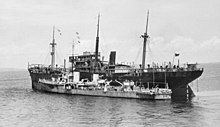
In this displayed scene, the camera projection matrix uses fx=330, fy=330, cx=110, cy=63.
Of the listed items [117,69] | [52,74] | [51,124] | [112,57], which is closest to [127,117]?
[51,124]

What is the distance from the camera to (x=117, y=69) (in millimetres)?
71562

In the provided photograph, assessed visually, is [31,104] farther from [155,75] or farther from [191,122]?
[191,122]

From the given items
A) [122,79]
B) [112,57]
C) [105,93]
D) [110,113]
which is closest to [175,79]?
[122,79]

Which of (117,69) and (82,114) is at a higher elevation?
(117,69)

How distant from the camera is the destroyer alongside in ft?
205

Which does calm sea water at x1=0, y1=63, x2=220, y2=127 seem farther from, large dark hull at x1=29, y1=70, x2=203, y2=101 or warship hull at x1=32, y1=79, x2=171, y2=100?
large dark hull at x1=29, y1=70, x2=203, y2=101

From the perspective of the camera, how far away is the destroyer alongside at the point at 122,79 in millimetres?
62481

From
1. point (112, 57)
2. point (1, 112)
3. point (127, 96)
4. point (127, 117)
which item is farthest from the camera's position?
point (112, 57)

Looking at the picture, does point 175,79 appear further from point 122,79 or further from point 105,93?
point 105,93

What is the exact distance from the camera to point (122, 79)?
229 ft

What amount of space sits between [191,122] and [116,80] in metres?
31.9

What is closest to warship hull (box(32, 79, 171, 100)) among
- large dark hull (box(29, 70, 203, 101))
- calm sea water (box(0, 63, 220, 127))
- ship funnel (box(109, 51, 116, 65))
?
calm sea water (box(0, 63, 220, 127))

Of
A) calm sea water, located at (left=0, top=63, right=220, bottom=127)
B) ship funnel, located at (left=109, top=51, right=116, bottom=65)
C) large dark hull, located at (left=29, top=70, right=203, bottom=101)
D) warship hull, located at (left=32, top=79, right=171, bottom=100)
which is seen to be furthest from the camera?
ship funnel, located at (left=109, top=51, right=116, bottom=65)

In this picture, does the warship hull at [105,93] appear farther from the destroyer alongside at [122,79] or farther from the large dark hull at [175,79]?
the large dark hull at [175,79]
